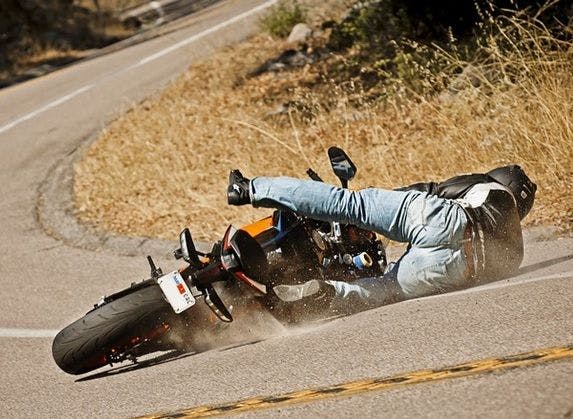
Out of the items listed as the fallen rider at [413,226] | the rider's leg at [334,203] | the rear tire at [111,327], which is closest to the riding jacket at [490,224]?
the fallen rider at [413,226]

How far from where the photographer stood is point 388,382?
458 cm

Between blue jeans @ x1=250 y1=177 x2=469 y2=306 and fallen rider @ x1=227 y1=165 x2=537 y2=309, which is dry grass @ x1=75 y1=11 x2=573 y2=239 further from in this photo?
blue jeans @ x1=250 y1=177 x2=469 y2=306

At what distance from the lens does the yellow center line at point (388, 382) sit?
4.41m

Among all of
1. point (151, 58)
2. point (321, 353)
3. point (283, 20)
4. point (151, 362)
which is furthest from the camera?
point (151, 58)

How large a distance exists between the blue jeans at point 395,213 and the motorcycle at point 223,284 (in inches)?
7.9

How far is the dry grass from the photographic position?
866 centimetres

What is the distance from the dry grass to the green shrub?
9.35ft

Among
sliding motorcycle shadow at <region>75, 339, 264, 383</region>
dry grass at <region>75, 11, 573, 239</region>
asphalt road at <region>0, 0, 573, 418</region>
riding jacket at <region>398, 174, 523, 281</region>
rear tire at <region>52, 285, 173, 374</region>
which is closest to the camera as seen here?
asphalt road at <region>0, 0, 573, 418</region>

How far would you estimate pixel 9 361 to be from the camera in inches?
279

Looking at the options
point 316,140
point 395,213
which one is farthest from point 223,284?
point 316,140

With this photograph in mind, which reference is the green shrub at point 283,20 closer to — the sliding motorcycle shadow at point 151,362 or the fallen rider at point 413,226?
the fallen rider at point 413,226

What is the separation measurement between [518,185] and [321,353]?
6.12 feet

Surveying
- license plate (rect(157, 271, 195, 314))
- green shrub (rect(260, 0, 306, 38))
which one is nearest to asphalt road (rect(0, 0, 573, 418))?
license plate (rect(157, 271, 195, 314))

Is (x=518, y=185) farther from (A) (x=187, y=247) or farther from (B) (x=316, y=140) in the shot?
(B) (x=316, y=140)
